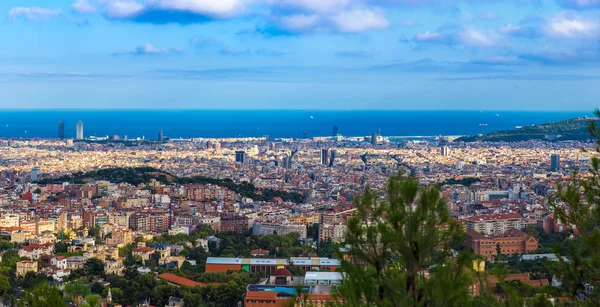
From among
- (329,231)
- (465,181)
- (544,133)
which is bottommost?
(329,231)

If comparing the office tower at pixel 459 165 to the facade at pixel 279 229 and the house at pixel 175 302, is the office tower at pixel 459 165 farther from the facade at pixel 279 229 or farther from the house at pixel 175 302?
the house at pixel 175 302

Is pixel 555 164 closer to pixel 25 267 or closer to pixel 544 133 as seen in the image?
pixel 544 133

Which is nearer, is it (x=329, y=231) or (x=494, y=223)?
(x=329, y=231)

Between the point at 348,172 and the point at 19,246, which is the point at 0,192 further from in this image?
the point at 348,172

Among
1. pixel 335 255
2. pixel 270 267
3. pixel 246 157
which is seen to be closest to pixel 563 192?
pixel 335 255

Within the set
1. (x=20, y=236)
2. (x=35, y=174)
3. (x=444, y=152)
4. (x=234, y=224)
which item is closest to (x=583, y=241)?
(x=20, y=236)

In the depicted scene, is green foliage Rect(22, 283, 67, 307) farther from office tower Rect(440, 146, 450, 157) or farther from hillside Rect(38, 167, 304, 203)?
office tower Rect(440, 146, 450, 157)

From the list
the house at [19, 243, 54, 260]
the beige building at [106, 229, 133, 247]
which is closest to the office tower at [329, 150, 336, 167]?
the beige building at [106, 229, 133, 247]

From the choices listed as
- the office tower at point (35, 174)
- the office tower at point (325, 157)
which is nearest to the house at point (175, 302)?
the office tower at point (35, 174)
